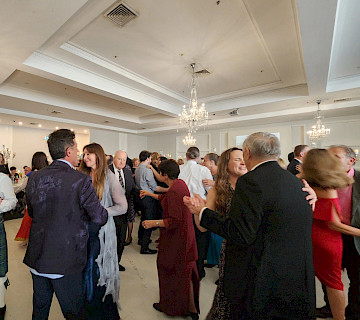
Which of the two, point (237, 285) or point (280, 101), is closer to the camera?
point (237, 285)

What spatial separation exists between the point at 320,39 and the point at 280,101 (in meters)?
3.60

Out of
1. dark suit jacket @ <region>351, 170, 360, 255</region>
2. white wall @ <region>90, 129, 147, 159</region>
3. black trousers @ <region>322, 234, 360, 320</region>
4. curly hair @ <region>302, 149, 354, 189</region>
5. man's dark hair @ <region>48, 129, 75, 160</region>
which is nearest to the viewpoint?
man's dark hair @ <region>48, 129, 75, 160</region>

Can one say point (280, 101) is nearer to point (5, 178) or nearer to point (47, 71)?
point (47, 71)

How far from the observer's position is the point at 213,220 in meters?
1.20

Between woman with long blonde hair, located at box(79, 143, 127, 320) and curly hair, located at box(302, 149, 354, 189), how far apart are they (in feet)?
5.61

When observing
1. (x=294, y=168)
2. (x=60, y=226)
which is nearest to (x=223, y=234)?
(x=60, y=226)

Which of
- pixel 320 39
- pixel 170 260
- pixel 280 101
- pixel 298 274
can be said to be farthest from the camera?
pixel 280 101

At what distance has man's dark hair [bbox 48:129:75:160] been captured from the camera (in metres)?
1.44

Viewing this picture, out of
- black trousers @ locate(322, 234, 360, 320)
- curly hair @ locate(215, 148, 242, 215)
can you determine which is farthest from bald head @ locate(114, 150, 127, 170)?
black trousers @ locate(322, 234, 360, 320)

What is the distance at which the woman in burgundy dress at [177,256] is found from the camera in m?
1.85

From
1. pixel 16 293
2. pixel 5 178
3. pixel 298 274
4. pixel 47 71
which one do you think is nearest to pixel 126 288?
pixel 16 293

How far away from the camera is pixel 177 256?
1893 millimetres

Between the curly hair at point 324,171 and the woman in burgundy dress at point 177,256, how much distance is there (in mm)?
1074

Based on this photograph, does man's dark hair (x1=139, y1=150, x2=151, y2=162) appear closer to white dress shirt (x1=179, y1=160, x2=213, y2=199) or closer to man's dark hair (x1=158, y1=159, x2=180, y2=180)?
white dress shirt (x1=179, y1=160, x2=213, y2=199)
